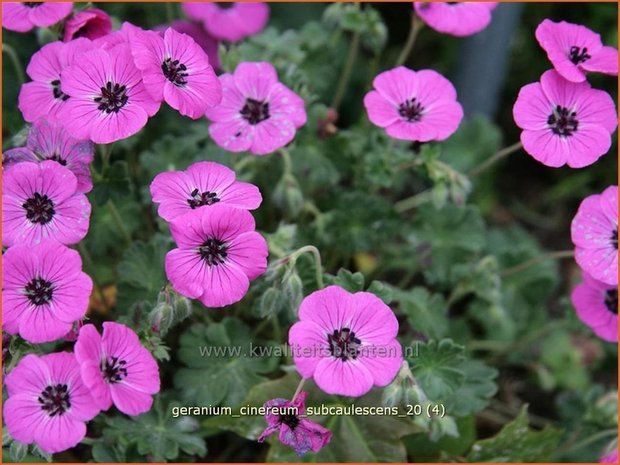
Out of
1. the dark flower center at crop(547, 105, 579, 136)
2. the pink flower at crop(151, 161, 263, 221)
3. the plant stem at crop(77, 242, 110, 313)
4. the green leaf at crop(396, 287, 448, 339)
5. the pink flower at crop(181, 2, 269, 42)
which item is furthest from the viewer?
the pink flower at crop(181, 2, 269, 42)

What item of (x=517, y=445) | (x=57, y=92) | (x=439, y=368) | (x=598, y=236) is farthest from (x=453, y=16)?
(x=517, y=445)

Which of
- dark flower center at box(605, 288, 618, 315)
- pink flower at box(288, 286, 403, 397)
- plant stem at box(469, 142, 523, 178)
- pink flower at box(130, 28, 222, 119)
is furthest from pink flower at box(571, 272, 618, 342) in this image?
pink flower at box(130, 28, 222, 119)

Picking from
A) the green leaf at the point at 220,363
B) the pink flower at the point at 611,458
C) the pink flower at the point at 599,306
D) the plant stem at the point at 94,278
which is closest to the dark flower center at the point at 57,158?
the plant stem at the point at 94,278

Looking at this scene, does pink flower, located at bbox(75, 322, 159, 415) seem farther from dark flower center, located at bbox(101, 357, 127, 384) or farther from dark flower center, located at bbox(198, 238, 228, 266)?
dark flower center, located at bbox(198, 238, 228, 266)

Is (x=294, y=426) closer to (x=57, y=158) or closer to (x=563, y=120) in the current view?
(x=57, y=158)

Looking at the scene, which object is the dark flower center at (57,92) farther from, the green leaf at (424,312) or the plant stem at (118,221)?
the green leaf at (424,312)

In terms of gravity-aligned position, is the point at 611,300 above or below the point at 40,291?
above

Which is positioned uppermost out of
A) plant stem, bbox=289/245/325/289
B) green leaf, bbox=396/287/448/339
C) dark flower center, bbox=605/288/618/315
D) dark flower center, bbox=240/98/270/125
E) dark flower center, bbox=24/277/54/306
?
dark flower center, bbox=240/98/270/125
